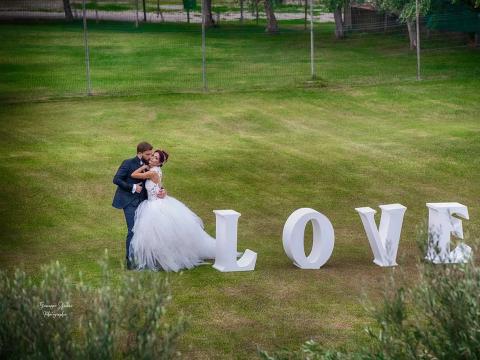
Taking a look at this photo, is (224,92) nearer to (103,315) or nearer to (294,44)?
(294,44)

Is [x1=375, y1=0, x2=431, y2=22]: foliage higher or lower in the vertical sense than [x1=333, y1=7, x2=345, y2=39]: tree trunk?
higher

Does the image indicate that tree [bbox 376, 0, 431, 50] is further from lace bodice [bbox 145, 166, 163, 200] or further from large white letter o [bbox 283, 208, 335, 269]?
lace bodice [bbox 145, 166, 163, 200]

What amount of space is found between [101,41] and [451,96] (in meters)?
19.4

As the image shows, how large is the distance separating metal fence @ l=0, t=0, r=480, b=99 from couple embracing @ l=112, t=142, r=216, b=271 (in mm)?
16397

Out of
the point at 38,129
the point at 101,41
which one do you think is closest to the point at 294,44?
the point at 101,41

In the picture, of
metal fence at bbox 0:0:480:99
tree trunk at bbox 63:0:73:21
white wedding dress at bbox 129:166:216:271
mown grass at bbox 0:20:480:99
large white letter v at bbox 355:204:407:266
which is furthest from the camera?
tree trunk at bbox 63:0:73:21

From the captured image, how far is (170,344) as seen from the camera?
9469mm

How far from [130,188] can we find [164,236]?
1037 millimetres

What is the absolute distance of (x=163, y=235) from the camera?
55.7 ft

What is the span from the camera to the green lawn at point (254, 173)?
15.9 metres

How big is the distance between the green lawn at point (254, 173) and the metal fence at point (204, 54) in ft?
1.36

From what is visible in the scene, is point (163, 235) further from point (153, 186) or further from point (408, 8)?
point (408, 8)

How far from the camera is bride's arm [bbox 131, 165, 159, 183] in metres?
17.2

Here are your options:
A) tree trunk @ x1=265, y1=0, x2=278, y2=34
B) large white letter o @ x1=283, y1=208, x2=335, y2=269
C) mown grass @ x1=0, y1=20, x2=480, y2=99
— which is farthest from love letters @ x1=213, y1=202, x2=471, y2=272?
tree trunk @ x1=265, y1=0, x2=278, y2=34
